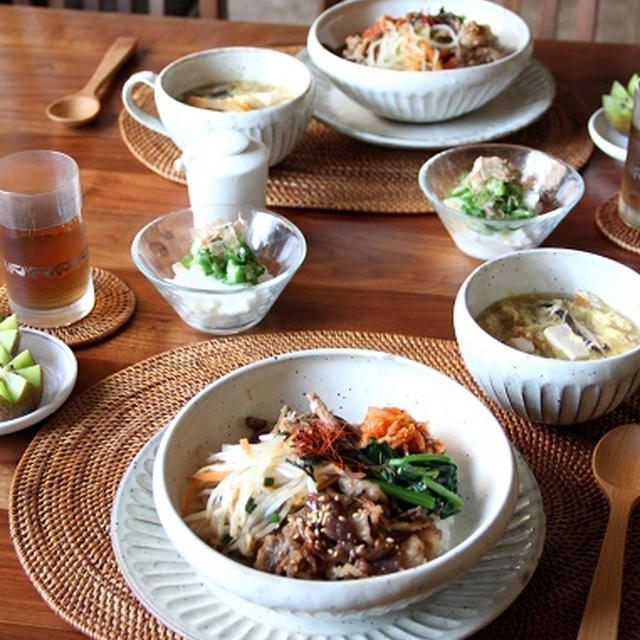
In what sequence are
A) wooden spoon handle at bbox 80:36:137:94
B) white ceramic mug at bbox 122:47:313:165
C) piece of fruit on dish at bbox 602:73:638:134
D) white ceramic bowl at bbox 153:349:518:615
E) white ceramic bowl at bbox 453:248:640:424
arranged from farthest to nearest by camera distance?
wooden spoon handle at bbox 80:36:137:94, piece of fruit on dish at bbox 602:73:638:134, white ceramic mug at bbox 122:47:313:165, white ceramic bowl at bbox 453:248:640:424, white ceramic bowl at bbox 153:349:518:615

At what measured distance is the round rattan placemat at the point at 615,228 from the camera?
62.3 inches

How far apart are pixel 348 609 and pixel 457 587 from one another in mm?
160

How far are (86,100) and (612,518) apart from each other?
1.27 metres

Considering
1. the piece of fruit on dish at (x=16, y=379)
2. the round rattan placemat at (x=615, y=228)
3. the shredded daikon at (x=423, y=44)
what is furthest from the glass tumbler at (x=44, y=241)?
the round rattan placemat at (x=615, y=228)

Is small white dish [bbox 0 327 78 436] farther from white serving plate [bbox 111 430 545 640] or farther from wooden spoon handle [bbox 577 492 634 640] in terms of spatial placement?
wooden spoon handle [bbox 577 492 634 640]

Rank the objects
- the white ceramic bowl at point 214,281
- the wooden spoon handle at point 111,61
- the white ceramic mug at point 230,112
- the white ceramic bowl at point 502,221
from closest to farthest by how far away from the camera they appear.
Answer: the white ceramic bowl at point 214,281 < the white ceramic bowl at point 502,221 < the white ceramic mug at point 230,112 < the wooden spoon handle at point 111,61

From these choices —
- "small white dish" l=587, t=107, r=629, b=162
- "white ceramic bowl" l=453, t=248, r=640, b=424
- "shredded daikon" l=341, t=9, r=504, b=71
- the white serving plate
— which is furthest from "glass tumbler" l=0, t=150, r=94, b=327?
"small white dish" l=587, t=107, r=629, b=162

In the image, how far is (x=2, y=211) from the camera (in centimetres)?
137

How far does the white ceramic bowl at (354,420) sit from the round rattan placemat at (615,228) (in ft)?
1.90

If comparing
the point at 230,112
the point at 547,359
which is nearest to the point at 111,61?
the point at 230,112

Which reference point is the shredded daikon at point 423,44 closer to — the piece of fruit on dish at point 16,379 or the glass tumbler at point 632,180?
the glass tumbler at point 632,180

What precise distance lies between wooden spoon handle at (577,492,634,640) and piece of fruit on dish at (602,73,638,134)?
2.95 feet

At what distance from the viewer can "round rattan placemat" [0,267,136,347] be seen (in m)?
1.40

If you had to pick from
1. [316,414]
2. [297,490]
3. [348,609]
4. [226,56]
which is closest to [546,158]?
[226,56]
